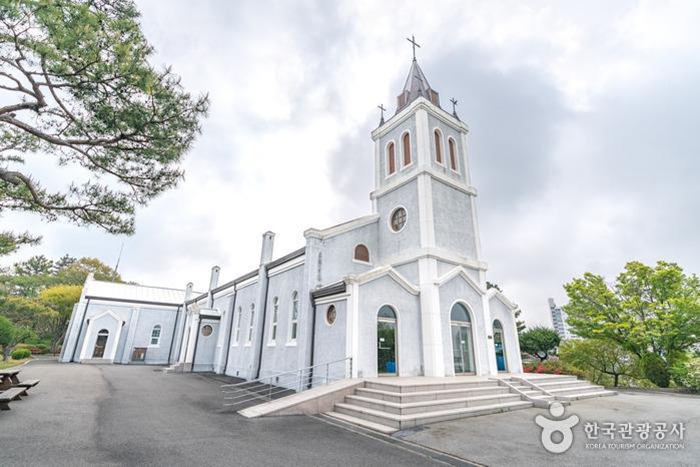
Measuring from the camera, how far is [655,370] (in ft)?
47.1

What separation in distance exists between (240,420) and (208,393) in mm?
4992

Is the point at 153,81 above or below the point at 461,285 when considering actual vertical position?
above

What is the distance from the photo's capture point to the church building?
11320 mm

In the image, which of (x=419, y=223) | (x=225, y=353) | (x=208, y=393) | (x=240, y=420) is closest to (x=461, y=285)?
(x=419, y=223)

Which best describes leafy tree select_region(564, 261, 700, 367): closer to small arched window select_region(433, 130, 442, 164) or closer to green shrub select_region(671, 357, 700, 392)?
green shrub select_region(671, 357, 700, 392)

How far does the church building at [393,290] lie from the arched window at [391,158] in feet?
0.20

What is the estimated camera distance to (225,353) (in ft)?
61.9

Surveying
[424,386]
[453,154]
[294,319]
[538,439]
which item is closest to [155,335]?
[294,319]

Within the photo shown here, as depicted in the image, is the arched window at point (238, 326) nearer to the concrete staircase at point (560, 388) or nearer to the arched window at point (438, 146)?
the arched window at point (438, 146)

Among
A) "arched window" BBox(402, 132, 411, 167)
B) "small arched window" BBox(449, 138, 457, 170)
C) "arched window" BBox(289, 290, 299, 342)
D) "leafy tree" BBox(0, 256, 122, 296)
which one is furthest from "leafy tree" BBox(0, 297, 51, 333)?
"small arched window" BBox(449, 138, 457, 170)

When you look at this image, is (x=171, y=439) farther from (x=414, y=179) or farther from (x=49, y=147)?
(x=414, y=179)

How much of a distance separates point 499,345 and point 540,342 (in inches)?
497

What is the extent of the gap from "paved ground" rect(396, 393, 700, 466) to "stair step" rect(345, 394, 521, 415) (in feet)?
1.61

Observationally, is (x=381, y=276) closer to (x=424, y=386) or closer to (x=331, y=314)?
(x=331, y=314)
